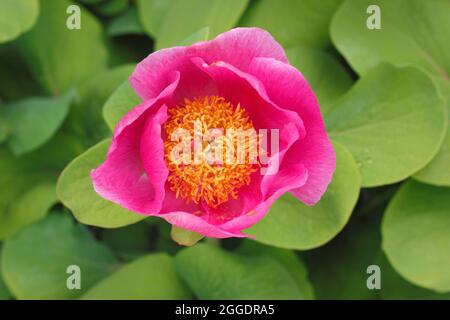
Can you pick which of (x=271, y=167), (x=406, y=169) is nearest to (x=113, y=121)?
(x=271, y=167)

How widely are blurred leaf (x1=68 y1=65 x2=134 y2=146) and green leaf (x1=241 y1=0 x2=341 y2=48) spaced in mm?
194

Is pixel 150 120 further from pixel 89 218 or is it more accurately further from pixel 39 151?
pixel 39 151

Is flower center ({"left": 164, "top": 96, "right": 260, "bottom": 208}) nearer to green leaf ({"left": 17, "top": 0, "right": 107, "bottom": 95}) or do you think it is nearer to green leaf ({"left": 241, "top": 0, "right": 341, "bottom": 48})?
green leaf ({"left": 241, "top": 0, "right": 341, "bottom": 48})

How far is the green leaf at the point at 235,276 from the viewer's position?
73 cm

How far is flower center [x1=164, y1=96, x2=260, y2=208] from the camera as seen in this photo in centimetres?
58

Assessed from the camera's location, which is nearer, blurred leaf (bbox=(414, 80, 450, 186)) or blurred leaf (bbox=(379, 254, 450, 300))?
blurred leaf (bbox=(414, 80, 450, 186))

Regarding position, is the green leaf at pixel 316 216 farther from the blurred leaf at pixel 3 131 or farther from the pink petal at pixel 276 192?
the blurred leaf at pixel 3 131

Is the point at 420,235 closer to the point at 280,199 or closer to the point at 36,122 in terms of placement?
the point at 280,199

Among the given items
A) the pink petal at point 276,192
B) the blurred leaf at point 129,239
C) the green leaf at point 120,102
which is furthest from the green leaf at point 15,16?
the pink petal at point 276,192

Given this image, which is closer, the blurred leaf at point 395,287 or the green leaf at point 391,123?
the green leaf at point 391,123

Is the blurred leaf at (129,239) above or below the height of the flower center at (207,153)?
below

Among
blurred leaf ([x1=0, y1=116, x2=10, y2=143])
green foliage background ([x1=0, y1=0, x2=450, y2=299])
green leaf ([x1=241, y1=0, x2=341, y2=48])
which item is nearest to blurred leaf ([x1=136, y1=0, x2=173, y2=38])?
green foliage background ([x1=0, y1=0, x2=450, y2=299])

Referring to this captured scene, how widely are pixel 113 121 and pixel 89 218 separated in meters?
0.10

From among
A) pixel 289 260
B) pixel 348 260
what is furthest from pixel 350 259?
pixel 289 260
